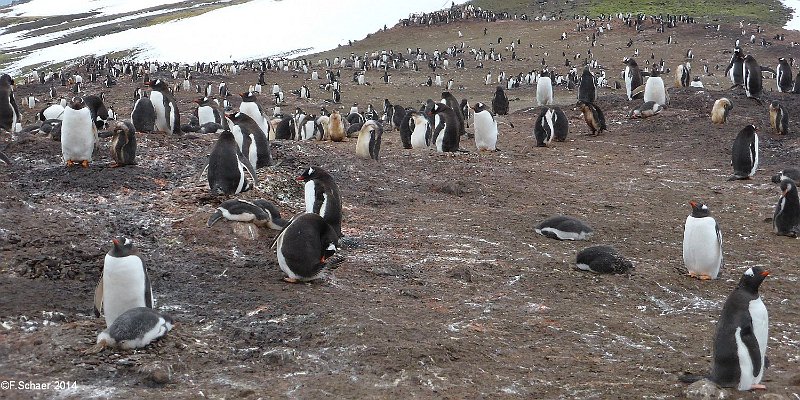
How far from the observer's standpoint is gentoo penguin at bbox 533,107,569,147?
648 inches

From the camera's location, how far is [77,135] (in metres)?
9.65

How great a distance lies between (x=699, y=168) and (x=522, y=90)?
17835mm

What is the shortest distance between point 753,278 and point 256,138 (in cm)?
669

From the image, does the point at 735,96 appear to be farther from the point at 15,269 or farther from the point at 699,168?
the point at 15,269

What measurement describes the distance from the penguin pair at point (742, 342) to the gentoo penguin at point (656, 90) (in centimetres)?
1448

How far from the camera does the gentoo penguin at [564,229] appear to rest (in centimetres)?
909

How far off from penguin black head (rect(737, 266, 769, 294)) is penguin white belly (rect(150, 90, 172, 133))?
381 inches

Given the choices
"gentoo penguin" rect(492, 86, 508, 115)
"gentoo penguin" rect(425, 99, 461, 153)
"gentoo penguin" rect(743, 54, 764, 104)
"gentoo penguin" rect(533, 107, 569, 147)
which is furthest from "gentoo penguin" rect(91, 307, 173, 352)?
"gentoo penguin" rect(492, 86, 508, 115)

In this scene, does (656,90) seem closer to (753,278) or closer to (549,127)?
(549,127)

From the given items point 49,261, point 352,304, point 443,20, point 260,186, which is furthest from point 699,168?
point 443,20

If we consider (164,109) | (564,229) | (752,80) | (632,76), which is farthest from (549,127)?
(164,109)

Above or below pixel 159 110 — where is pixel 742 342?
below

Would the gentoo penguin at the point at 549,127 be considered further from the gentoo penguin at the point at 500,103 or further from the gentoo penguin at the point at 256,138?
the gentoo penguin at the point at 256,138

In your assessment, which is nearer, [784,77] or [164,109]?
[164,109]
